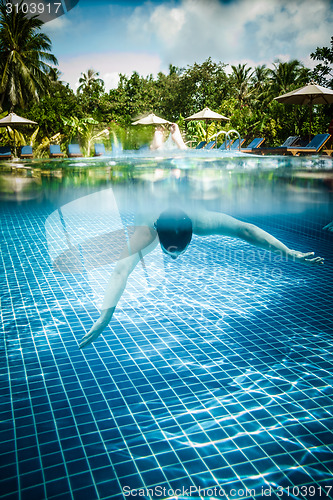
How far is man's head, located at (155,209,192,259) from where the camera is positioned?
14.3ft

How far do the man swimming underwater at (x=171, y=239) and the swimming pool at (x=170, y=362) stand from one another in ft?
0.84

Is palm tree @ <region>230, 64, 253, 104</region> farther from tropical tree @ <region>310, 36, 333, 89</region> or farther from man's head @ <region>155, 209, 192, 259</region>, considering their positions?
man's head @ <region>155, 209, 192, 259</region>

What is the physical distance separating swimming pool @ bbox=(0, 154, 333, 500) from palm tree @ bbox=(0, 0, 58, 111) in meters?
15.1

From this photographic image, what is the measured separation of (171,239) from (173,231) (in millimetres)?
96

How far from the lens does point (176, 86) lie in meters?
25.5

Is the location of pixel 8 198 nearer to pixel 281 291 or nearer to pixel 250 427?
pixel 281 291

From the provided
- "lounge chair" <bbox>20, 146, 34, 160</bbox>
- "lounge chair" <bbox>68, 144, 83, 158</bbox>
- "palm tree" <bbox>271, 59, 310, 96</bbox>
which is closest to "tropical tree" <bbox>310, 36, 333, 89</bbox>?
"palm tree" <bbox>271, 59, 310, 96</bbox>

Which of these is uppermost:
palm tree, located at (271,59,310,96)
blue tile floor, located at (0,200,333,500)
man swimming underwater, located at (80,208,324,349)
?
palm tree, located at (271,59,310,96)

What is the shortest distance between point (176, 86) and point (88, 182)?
21667 mm

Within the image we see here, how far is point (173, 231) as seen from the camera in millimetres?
4434

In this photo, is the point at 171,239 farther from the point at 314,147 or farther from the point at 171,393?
the point at 314,147

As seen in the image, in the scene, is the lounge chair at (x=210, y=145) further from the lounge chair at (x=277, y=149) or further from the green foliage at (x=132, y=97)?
the lounge chair at (x=277, y=149)

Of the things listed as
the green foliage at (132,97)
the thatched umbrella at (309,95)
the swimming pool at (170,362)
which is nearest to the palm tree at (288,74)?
the green foliage at (132,97)

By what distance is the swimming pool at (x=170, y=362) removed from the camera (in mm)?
1913
